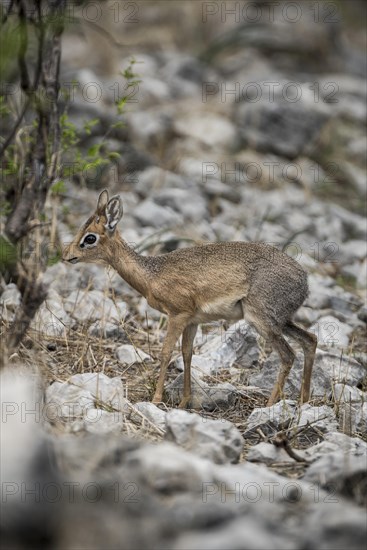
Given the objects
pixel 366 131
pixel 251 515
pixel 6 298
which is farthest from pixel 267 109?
pixel 251 515

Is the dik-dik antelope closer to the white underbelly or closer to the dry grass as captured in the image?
the white underbelly

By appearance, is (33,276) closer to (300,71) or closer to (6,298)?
(6,298)

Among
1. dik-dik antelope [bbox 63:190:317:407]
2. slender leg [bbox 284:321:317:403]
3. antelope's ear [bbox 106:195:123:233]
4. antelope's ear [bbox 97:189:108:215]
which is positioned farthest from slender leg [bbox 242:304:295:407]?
antelope's ear [bbox 97:189:108:215]

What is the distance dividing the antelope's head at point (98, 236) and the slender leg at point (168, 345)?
2.90 ft

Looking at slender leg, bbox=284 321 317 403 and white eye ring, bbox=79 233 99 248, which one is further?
white eye ring, bbox=79 233 99 248

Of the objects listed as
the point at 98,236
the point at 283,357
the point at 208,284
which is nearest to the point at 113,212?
the point at 98,236

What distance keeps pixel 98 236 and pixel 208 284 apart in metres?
1.07

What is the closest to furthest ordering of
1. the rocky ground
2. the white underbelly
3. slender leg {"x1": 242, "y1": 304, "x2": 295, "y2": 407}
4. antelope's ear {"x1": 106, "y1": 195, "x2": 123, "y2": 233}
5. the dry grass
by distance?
the rocky ground, the dry grass, slender leg {"x1": 242, "y1": 304, "x2": 295, "y2": 407}, the white underbelly, antelope's ear {"x1": 106, "y1": 195, "x2": 123, "y2": 233}

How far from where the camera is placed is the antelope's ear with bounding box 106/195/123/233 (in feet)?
26.2

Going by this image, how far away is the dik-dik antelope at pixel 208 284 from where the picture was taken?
771cm

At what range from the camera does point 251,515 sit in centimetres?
437

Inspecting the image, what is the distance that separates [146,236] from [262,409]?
4.38 meters

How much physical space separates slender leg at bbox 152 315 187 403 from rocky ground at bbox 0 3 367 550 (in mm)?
150

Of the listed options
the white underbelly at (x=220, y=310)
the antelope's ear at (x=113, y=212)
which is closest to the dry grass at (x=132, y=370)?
the white underbelly at (x=220, y=310)
